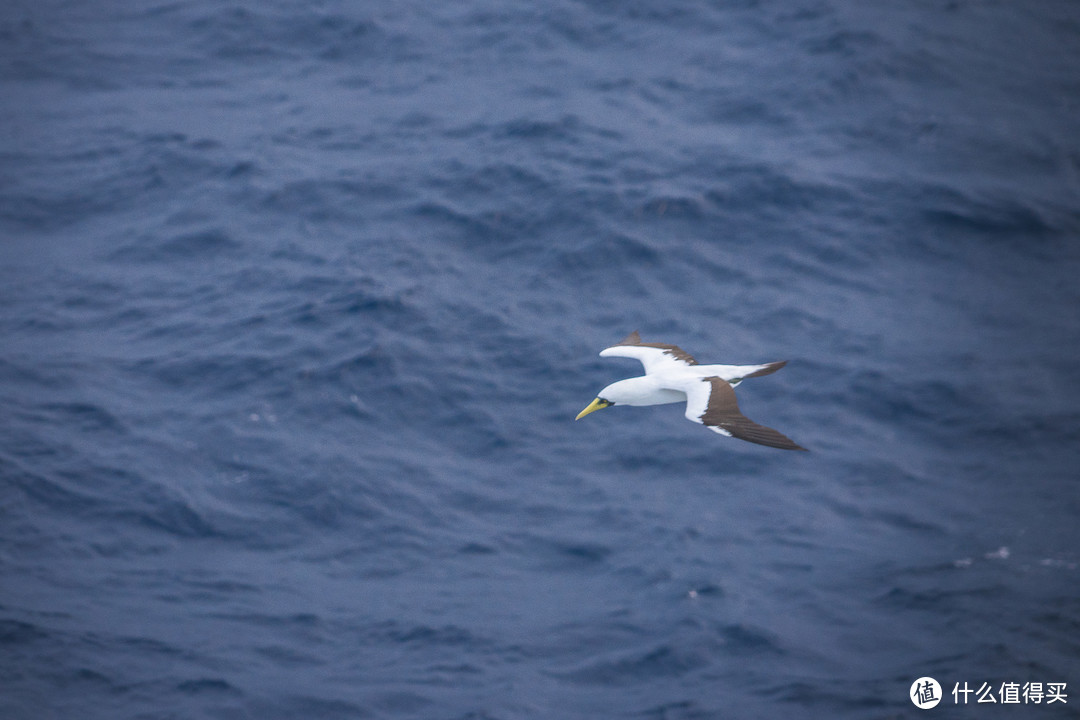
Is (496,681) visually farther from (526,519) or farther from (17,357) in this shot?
(17,357)

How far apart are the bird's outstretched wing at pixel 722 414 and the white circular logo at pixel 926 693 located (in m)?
7.19

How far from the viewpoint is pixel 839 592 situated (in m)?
20.4

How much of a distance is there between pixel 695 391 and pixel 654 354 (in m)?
2.73

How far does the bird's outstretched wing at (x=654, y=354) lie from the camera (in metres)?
16.9

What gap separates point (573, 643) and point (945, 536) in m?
7.62

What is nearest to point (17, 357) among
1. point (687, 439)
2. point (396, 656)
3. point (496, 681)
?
point (396, 656)

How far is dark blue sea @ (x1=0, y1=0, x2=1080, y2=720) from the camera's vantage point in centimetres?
1922

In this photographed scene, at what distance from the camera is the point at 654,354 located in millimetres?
17516

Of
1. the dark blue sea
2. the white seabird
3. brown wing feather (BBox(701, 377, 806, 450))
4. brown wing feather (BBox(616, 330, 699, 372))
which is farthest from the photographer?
the dark blue sea

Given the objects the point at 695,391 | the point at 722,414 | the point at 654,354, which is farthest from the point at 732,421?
the point at 654,354

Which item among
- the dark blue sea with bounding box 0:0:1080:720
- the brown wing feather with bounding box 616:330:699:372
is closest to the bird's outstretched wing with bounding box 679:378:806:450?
the brown wing feather with bounding box 616:330:699:372

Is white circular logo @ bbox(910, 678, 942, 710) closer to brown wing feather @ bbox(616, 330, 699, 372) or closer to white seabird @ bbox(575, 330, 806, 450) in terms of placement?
white seabird @ bbox(575, 330, 806, 450)

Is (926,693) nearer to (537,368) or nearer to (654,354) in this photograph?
(654,354)

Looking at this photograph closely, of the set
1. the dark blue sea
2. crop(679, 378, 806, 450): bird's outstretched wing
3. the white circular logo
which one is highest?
crop(679, 378, 806, 450): bird's outstretched wing
